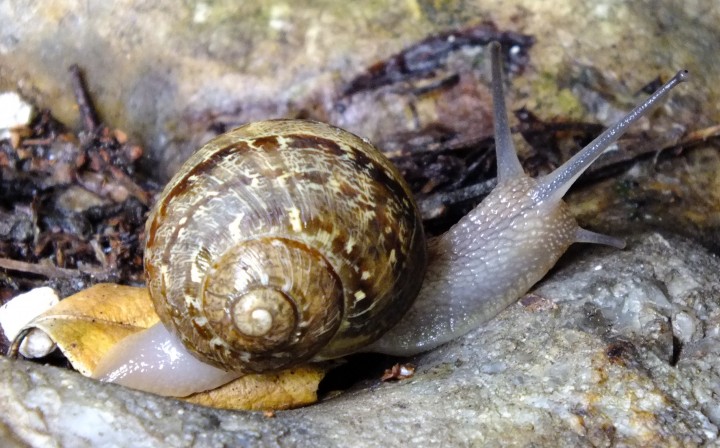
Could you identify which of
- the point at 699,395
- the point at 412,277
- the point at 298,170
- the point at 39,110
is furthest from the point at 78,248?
the point at 699,395

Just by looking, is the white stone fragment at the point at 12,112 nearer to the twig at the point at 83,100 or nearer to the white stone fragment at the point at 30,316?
the twig at the point at 83,100

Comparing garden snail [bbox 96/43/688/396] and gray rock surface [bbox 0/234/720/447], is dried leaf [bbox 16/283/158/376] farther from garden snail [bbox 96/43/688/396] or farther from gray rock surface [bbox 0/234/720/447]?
gray rock surface [bbox 0/234/720/447]

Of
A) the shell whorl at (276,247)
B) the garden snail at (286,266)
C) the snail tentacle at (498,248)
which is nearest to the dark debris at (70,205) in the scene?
the garden snail at (286,266)

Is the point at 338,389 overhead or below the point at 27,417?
below

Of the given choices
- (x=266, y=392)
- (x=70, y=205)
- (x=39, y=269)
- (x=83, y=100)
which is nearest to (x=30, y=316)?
(x=39, y=269)

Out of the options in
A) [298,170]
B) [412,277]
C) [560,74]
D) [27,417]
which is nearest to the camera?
[27,417]

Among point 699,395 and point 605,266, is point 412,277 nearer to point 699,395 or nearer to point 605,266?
point 605,266
